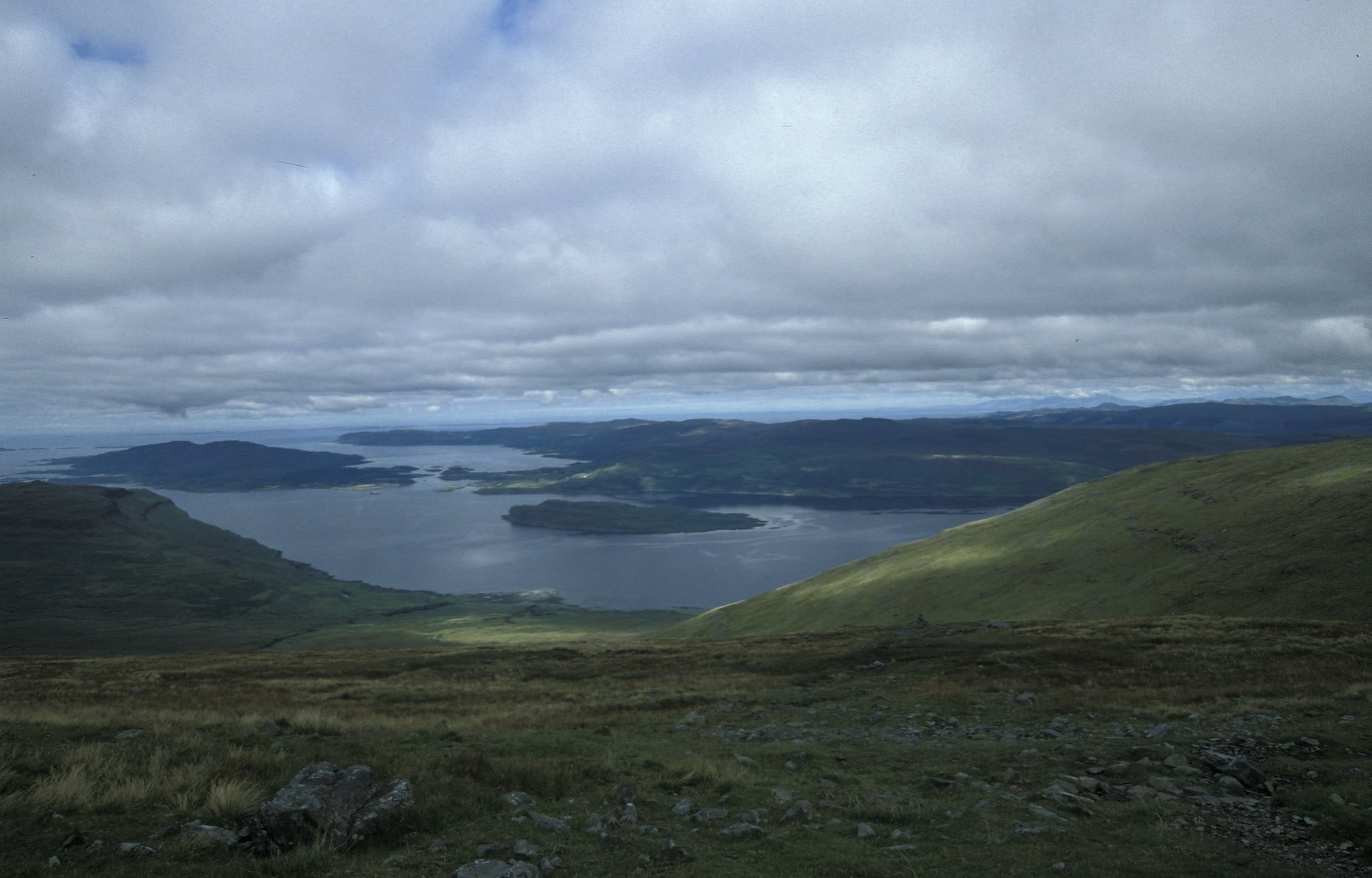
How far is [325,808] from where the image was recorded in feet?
36.4

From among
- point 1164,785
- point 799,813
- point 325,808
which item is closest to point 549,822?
point 325,808

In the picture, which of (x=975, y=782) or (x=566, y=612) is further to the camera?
(x=566, y=612)

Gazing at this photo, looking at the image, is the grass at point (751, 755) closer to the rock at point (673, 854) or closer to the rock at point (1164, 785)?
the rock at point (673, 854)

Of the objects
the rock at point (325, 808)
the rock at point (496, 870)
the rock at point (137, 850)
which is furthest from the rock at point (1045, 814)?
the rock at point (137, 850)

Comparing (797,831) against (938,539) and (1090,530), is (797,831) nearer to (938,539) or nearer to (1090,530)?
(1090,530)

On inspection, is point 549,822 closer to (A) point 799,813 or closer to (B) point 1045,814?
(A) point 799,813

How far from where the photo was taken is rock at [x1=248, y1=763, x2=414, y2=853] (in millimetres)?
10570

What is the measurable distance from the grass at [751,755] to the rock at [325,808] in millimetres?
364

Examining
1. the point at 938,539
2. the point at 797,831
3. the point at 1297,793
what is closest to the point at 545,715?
the point at 797,831

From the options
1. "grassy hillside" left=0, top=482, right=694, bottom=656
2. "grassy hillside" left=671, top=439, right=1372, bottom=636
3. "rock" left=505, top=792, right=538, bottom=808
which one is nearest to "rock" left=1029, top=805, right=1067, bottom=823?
"rock" left=505, top=792, right=538, bottom=808

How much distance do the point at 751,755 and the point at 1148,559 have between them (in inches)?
2610

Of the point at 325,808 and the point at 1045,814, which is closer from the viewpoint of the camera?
the point at 325,808

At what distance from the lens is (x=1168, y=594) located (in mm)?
56719

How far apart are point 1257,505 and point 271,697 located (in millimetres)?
85466
